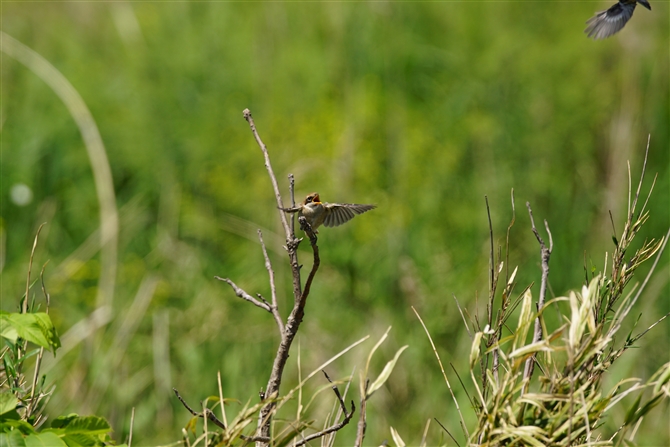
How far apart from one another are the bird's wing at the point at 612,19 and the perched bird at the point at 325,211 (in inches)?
41.2

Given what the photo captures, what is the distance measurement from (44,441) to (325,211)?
1099 millimetres

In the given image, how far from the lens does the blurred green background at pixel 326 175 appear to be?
3949mm

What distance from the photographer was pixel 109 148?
17.5 feet

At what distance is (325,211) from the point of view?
1912mm

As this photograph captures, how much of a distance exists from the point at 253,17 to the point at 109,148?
5.27ft

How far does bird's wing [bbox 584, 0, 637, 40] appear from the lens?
2389 mm

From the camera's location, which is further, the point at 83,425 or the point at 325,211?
the point at 325,211

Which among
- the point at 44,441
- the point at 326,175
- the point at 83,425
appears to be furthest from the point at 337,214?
the point at 326,175

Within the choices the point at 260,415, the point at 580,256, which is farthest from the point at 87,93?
the point at 260,415

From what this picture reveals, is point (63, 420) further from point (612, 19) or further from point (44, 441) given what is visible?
point (612, 19)

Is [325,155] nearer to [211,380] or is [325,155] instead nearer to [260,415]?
[211,380]

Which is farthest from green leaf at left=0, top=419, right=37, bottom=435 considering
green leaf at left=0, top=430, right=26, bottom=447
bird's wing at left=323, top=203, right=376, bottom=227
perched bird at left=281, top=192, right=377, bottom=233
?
bird's wing at left=323, top=203, right=376, bottom=227

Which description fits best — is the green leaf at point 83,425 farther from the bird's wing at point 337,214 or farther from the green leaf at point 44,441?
the bird's wing at point 337,214

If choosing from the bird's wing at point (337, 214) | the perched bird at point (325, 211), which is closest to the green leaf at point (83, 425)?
the perched bird at point (325, 211)
